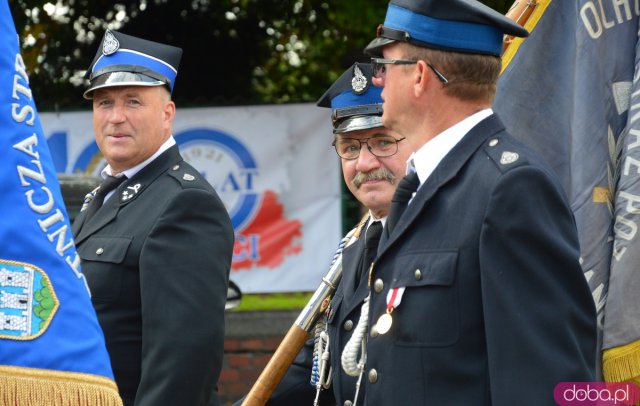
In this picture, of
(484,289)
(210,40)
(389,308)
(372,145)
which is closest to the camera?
(484,289)

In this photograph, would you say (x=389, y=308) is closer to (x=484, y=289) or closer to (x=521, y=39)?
(x=484, y=289)

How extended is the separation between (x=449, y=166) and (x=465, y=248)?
223mm

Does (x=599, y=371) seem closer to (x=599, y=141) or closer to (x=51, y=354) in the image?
(x=599, y=141)

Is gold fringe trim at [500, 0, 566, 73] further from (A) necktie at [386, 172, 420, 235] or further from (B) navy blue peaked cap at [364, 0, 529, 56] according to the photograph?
(A) necktie at [386, 172, 420, 235]

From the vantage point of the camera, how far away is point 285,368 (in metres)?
3.57

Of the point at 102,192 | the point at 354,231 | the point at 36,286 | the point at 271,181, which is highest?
the point at 271,181

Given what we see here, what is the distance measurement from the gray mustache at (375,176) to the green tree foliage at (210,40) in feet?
17.5

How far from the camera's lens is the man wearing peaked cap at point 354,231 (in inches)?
125

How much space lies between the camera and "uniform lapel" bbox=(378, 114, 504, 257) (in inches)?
101

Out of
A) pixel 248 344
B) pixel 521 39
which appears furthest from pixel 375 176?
pixel 248 344

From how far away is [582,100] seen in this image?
3.67 metres

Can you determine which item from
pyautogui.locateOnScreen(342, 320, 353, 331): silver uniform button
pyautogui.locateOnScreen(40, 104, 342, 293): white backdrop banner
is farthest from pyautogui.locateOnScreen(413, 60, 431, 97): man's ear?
pyautogui.locateOnScreen(40, 104, 342, 293): white backdrop banner

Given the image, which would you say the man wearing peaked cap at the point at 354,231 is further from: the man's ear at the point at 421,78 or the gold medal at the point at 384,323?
the man's ear at the point at 421,78

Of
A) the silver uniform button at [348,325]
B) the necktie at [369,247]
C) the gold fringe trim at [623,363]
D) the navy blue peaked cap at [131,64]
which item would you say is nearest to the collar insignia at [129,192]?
the navy blue peaked cap at [131,64]
